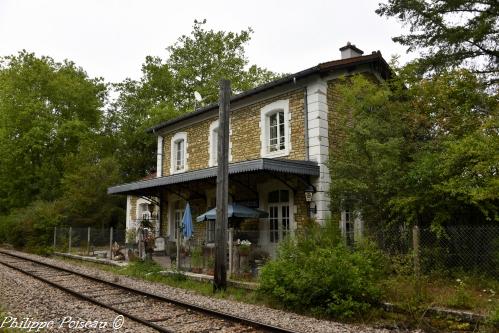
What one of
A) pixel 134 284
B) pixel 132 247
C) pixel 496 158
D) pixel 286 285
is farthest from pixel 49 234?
pixel 496 158

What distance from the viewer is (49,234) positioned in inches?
803

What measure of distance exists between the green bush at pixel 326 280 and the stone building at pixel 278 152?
2797mm

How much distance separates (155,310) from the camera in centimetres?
764

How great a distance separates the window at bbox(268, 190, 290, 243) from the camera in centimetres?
1298

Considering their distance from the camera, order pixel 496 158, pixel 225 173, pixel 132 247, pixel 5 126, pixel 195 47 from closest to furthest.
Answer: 1. pixel 496 158
2. pixel 225 173
3. pixel 132 247
4. pixel 5 126
5. pixel 195 47

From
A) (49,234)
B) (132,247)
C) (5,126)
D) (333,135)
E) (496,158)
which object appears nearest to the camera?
(496,158)

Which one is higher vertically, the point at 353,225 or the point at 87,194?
the point at 87,194

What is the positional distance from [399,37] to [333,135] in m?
3.20

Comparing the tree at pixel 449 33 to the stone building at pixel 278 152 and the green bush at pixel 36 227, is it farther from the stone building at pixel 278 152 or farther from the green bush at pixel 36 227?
the green bush at pixel 36 227

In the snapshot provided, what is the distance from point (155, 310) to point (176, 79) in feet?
80.3

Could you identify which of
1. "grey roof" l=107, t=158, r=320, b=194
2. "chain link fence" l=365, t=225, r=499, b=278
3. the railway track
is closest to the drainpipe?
"grey roof" l=107, t=158, r=320, b=194

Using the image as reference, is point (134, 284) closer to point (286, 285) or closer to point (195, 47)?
point (286, 285)

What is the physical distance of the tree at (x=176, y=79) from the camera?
29.9 meters

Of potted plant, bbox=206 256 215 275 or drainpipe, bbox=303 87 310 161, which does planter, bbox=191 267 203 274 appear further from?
drainpipe, bbox=303 87 310 161
